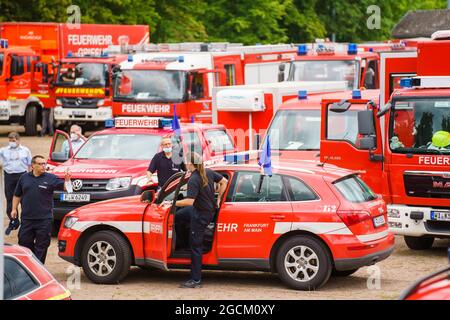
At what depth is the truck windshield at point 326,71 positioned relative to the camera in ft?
96.6

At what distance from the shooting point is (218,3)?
5422 cm

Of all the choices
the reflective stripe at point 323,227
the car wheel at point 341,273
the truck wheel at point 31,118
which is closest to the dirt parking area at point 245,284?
the car wheel at point 341,273

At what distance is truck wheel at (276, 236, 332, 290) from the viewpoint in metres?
13.4

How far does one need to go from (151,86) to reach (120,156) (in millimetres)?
9713

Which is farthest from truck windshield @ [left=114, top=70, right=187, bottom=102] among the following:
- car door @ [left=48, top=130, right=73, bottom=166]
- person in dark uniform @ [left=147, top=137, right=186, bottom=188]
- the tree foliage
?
the tree foliage

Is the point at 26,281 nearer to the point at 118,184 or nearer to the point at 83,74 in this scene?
the point at 118,184

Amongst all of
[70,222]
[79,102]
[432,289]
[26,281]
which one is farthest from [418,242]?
[79,102]

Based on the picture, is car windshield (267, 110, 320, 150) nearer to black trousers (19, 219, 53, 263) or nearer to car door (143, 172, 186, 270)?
car door (143, 172, 186, 270)

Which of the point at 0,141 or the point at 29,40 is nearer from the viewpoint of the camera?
the point at 0,141

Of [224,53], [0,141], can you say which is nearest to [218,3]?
[0,141]
